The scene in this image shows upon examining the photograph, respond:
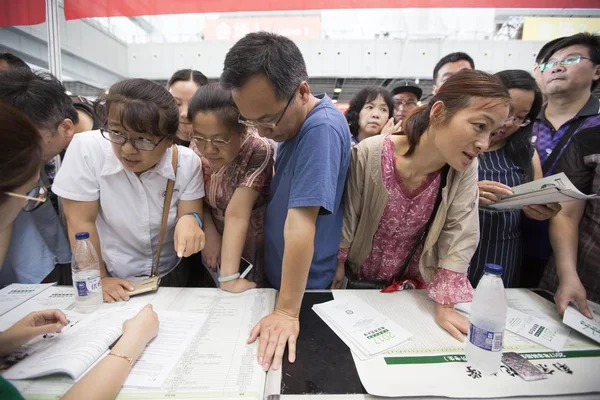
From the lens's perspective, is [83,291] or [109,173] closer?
[83,291]

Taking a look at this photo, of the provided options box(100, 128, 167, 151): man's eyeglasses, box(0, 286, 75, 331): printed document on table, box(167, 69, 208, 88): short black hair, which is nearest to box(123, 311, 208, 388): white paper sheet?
box(0, 286, 75, 331): printed document on table

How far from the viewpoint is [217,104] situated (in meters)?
1.18

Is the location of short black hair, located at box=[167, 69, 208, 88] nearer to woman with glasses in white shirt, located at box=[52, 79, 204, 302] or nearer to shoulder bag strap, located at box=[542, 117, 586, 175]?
woman with glasses in white shirt, located at box=[52, 79, 204, 302]

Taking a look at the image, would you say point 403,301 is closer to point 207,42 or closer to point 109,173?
point 109,173

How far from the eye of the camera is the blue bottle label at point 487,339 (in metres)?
0.76

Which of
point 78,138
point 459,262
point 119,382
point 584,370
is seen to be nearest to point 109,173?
point 78,138

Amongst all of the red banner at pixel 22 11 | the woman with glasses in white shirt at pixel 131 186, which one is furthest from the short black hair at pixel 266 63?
the red banner at pixel 22 11

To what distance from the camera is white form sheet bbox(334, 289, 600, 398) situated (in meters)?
0.73

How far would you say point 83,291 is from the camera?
103 centimetres

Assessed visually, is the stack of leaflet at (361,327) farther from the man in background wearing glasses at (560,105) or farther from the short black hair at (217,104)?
the man in background wearing glasses at (560,105)

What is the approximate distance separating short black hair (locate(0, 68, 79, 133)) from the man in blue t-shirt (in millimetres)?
931

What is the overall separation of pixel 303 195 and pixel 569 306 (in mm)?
1057

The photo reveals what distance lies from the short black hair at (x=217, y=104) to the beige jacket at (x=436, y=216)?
52 cm

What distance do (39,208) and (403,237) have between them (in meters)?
1.61
